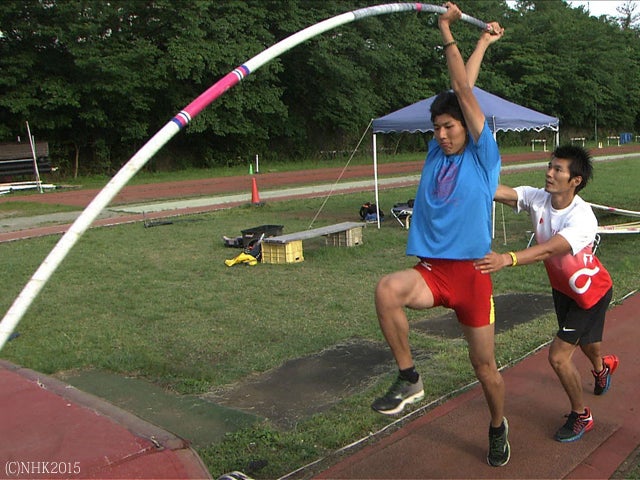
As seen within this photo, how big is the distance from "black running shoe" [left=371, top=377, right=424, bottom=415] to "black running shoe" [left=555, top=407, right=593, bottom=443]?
119 centimetres

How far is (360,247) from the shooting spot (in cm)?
1157

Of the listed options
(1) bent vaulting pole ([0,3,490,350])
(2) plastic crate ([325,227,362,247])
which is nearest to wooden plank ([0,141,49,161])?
(2) plastic crate ([325,227,362,247])

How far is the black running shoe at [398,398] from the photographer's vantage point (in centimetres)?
359

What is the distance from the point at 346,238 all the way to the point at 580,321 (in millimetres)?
7607

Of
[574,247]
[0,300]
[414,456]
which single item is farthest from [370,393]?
[0,300]

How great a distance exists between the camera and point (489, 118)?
12.2 metres

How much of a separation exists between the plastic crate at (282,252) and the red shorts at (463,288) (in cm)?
686

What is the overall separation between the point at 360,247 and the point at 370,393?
6633 mm

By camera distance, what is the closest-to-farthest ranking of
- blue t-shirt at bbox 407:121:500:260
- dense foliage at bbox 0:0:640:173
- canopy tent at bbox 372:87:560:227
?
blue t-shirt at bbox 407:121:500:260, canopy tent at bbox 372:87:560:227, dense foliage at bbox 0:0:640:173

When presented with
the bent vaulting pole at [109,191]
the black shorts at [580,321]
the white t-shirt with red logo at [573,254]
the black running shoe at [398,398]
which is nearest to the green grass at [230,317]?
the black running shoe at [398,398]

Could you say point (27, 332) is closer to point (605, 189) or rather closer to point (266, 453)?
point (266, 453)

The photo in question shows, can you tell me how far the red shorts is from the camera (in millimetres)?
3584

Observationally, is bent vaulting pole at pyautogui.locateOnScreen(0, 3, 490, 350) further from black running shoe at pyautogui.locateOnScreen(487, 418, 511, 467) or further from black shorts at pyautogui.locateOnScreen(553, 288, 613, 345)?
black running shoe at pyautogui.locateOnScreen(487, 418, 511, 467)

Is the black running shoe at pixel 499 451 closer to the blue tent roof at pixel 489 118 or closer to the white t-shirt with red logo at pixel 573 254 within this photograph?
the white t-shirt with red logo at pixel 573 254
